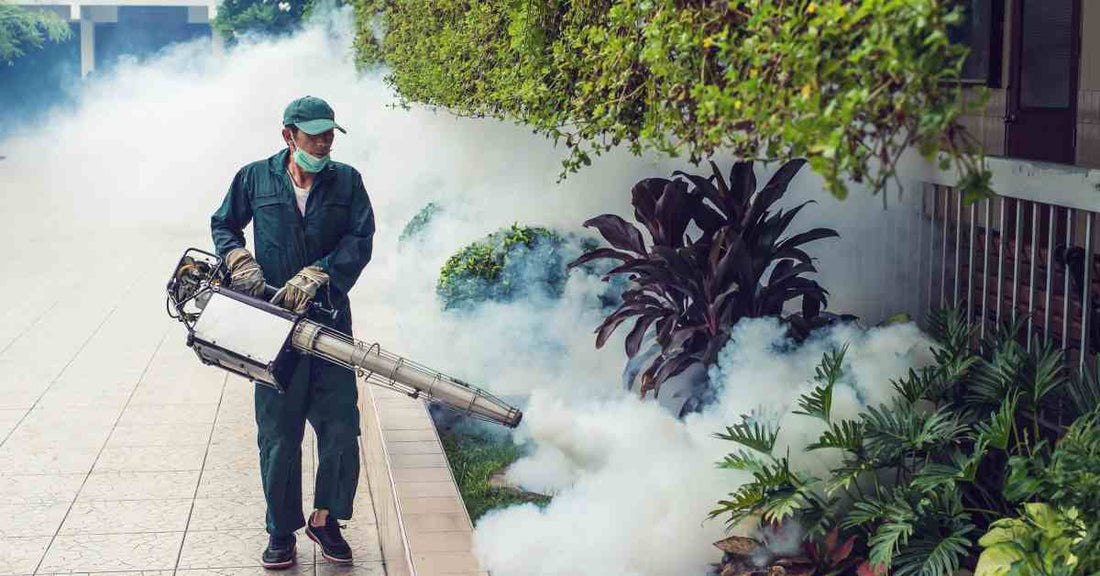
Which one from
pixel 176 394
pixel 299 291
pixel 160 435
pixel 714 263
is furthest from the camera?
pixel 176 394

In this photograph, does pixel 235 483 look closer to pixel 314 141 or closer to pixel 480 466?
pixel 480 466

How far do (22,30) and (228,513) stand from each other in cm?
4235

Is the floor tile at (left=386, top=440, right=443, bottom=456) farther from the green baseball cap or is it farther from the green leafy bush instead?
the green leafy bush

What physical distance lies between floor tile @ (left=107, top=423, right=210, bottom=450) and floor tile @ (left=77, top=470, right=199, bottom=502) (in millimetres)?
617

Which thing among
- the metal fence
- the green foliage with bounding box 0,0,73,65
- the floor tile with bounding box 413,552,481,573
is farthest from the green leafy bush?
the green foliage with bounding box 0,0,73,65

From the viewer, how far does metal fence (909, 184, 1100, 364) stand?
429 centimetres

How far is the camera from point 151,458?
6930 mm

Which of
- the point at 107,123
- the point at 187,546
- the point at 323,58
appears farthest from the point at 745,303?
the point at 107,123

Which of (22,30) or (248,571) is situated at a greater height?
(22,30)

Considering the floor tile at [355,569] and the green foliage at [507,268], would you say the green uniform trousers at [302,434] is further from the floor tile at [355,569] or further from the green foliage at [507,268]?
the green foliage at [507,268]

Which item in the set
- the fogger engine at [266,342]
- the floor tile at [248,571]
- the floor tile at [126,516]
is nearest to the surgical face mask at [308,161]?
the fogger engine at [266,342]

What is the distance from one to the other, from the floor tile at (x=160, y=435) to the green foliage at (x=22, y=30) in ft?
122

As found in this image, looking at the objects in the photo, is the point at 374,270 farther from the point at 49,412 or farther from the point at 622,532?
the point at 622,532

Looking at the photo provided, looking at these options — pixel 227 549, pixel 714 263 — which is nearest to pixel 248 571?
pixel 227 549
